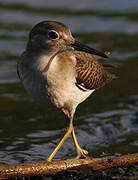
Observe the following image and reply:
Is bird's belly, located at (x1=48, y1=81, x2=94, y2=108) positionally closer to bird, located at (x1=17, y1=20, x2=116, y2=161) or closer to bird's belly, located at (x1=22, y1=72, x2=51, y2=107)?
bird, located at (x1=17, y1=20, x2=116, y2=161)

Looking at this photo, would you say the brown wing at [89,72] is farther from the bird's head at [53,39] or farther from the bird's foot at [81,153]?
the bird's foot at [81,153]

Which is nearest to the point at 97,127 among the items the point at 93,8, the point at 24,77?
the point at 24,77

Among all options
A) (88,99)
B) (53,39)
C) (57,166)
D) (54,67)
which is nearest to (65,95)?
(54,67)

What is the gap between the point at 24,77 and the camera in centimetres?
812

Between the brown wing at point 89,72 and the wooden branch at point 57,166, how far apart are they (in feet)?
5.16

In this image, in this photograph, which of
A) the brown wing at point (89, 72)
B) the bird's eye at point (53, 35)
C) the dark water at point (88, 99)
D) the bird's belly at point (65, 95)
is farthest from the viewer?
the dark water at point (88, 99)

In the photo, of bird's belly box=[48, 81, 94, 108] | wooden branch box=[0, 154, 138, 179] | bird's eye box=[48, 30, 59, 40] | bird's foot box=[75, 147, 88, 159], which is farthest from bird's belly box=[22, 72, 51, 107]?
bird's foot box=[75, 147, 88, 159]

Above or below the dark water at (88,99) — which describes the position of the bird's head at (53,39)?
above

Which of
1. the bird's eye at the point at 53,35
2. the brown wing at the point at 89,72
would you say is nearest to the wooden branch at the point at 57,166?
the brown wing at the point at 89,72

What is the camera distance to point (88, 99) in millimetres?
12656

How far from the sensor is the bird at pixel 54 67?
7996mm

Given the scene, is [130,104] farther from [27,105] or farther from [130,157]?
[130,157]

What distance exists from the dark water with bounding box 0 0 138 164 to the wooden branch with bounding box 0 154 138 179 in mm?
1628

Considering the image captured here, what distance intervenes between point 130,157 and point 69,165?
892 mm
